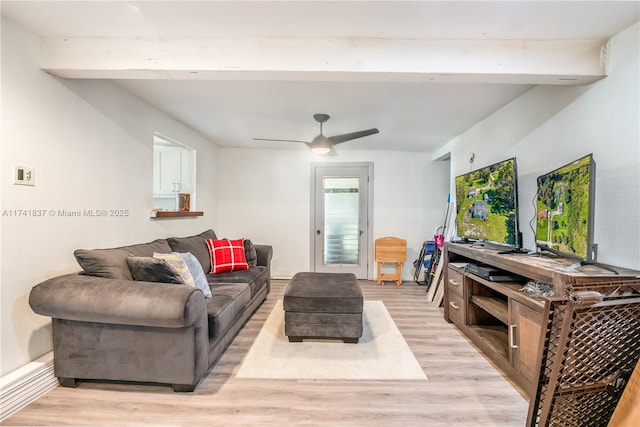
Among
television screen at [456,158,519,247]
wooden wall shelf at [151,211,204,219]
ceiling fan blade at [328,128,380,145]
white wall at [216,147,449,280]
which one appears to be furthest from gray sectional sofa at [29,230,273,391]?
white wall at [216,147,449,280]

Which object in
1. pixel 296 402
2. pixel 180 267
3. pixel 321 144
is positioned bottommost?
pixel 296 402

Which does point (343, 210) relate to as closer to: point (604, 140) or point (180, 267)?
point (180, 267)

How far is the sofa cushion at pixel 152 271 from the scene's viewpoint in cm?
204

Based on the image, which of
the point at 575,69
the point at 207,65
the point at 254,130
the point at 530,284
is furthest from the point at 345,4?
the point at 254,130

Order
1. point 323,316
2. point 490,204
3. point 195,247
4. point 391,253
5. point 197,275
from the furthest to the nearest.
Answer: point 391,253 < point 195,247 < point 490,204 < point 323,316 < point 197,275

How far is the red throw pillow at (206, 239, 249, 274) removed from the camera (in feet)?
11.1

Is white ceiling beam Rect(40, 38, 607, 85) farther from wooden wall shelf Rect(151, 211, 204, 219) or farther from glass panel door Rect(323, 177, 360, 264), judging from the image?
glass panel door Rect(323, 177, 360, 264)

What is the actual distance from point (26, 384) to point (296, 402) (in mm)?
1590

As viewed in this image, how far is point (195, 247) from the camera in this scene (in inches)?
129

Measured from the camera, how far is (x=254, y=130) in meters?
3.95

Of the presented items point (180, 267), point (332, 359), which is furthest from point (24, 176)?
point (332, 359)

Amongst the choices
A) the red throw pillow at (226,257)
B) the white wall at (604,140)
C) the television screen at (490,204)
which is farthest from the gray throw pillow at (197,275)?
the white wall at (604,140)

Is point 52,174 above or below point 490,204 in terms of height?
above

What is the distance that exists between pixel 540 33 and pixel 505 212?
4.23 ft
